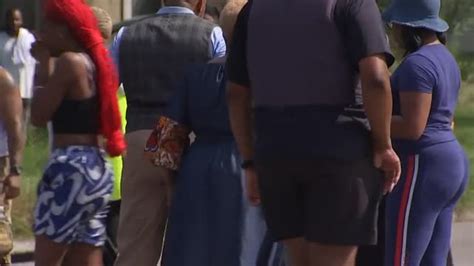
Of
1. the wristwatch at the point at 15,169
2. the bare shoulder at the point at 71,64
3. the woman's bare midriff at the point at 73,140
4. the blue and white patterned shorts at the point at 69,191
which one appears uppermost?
the bare shoulder at the point at 71,64

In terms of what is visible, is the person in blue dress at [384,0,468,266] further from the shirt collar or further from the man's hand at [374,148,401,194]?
the shirt collar

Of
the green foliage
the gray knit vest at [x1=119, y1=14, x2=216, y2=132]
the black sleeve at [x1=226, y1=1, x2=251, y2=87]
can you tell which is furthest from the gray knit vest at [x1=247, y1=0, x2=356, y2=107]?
the green foliage

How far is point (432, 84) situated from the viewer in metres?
5.85

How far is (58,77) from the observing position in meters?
5.76

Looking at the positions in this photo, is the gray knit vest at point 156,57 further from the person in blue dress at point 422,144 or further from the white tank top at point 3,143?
the white tank top at point 3,143

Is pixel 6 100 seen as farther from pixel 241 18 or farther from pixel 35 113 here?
pixel 241 18

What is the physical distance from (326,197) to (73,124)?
4.81ft

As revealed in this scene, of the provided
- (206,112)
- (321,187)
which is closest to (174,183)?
(206,112)

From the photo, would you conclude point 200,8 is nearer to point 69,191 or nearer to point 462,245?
point 69,191

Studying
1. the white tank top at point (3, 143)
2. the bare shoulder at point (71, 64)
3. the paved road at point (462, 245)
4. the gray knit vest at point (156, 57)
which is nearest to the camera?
the bare shoulder at point (71, 64)

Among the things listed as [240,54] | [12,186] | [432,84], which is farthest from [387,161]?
[12,186]

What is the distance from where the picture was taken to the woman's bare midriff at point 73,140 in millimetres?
5852

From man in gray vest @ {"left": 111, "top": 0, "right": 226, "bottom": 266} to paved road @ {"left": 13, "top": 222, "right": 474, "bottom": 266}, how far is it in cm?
314

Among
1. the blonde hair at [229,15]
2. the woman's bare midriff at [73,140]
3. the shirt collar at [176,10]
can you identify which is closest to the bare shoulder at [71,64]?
the woman's bare midriff at [73,140]
